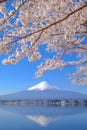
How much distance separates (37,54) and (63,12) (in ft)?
2.58

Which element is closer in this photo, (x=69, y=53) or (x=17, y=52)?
(x=17, y=52)

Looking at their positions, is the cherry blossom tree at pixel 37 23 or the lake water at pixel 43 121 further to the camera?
the lake water at pixel 43 121

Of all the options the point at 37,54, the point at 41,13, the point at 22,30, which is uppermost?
the point at 41,13

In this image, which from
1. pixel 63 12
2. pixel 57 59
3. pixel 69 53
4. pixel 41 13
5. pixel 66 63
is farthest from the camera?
pixel 66 63

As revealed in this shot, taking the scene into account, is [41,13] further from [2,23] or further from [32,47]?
[2,23]

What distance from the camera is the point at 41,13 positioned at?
11.8ft

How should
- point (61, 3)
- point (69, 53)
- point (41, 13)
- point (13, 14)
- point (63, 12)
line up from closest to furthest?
point (13, 14) → point (61, 3) → point (41, 13) → point (63, 12) → point (69, 53)

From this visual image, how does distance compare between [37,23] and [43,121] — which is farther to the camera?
[43,121]

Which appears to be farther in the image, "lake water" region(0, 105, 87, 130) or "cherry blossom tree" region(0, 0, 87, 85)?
"lake water" region(0, 105, 87, 130)

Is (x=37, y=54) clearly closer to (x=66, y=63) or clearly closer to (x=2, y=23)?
(x=2, y=23)

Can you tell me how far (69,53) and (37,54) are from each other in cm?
189

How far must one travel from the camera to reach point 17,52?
3.38m

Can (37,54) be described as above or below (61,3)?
below

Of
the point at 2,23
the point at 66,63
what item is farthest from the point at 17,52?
the point at 66,63
